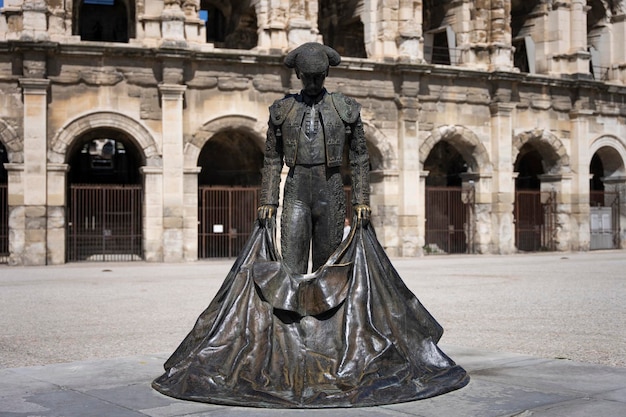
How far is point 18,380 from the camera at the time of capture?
6262 millimetres

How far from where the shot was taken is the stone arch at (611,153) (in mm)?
28000

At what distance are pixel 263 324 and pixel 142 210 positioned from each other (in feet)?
54.4

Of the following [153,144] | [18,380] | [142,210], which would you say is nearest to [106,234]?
[142,210]

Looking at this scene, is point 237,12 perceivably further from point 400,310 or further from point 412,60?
point 400,310

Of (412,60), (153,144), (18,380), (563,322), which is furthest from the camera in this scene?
(412,60)

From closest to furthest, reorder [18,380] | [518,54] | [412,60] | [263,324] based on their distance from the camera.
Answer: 1. [263,324]
2. [18,380]
3. [412,60]
4. [518,54]

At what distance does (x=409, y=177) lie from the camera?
24000 millimetres

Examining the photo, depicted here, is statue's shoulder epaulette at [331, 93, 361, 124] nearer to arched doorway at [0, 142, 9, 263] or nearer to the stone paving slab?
the stone paving slab

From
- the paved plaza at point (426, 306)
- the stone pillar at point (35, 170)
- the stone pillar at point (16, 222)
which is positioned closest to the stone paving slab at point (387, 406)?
the paved plaza at point (426, 306)

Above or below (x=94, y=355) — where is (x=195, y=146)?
above

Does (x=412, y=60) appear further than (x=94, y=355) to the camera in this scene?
Yes

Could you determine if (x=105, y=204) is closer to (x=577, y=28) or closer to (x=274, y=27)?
(x=274, y=27)

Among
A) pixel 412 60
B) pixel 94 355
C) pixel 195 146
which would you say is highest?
pixel 412 60

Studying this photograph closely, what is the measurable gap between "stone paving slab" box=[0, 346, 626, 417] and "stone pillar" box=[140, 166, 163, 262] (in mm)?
14455
